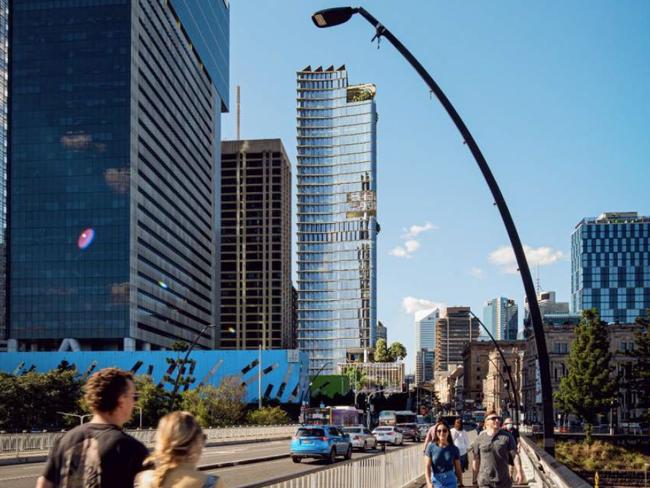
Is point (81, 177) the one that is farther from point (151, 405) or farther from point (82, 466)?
point (82, 466)

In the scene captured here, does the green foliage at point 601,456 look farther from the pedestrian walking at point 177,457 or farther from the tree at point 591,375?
the pedestrian walking at point 177,457

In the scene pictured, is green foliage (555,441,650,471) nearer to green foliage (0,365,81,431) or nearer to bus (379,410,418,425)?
bus (379,410,418,425)

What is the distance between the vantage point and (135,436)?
36.2 meters

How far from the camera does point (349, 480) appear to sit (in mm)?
13789

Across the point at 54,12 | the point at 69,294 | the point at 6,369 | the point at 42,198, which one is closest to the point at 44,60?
the point at 54,12

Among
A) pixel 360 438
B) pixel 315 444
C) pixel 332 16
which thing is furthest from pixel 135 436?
pixel 332 16

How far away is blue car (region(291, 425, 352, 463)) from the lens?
102ft

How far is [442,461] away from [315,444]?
20.0 meters

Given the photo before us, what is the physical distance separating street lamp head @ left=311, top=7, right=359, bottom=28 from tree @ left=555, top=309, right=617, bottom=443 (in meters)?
68.7

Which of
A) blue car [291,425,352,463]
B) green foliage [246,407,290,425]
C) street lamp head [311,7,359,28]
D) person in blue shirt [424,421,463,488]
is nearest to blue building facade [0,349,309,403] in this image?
green foliage [246,407,290,425]

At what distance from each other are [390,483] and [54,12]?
12473 centimetres

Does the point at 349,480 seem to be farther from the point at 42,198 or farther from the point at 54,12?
the point at 54,12

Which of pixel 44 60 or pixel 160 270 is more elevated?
pixel 44 60

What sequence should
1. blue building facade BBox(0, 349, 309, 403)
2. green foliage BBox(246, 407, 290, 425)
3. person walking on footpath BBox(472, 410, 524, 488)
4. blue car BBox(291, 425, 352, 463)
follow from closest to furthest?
person walking on footpath BBox(472, 410, 524, 488)
blue car BBox(291, 425, 352, 463)
green foliage BBox(246, 407, 290, 425)
blue building facade BBox(0, 349, 309, 403)
